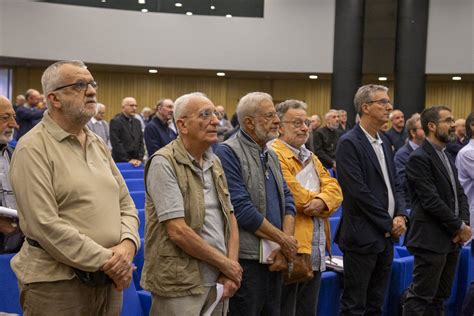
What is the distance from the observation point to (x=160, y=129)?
7523 mm

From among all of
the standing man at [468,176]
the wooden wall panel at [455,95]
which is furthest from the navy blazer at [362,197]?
the wooden wall panel at [455,95]

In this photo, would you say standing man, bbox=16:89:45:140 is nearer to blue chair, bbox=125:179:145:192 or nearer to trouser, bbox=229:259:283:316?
blue chair, bbox=125:179:145:192

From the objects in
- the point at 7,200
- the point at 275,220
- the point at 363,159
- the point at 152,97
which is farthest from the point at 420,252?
the point at 152,97

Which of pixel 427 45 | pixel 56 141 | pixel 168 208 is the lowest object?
pixel 168 208

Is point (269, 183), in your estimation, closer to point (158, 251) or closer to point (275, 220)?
point (275, 220)

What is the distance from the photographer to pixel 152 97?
1731cm

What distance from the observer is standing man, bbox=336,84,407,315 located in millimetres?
3891

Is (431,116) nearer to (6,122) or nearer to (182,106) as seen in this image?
(182,106)

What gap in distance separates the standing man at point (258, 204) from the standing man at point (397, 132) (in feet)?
19.1

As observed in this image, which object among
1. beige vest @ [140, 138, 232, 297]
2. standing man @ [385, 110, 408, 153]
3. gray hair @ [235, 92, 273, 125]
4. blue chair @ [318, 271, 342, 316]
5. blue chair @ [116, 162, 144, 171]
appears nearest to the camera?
beige vest @ [140, 138, 232, 297]

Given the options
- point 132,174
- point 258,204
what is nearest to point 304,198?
point 258,204

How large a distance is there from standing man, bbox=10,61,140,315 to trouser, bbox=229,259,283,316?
2.31ft

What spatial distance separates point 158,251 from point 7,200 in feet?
3.61

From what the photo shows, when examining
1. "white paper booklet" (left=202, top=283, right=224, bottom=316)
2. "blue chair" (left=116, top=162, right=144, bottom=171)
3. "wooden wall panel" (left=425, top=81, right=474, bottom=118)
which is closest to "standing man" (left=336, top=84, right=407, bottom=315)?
"white paper booklet" (left=202, top=283, right=224, bottom=316)
